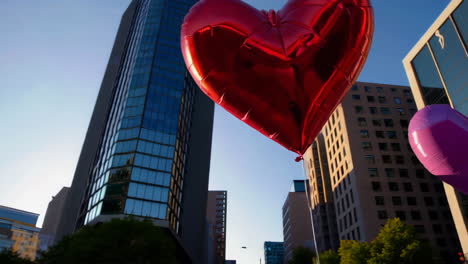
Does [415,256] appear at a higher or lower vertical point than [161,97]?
lower

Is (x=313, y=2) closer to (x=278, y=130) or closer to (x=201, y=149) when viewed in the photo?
(x=278, y=130)

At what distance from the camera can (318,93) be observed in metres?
8.68

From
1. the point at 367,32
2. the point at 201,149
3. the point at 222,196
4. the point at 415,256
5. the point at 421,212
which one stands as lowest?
the point at 415,256

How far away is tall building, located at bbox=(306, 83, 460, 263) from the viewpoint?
167 feet

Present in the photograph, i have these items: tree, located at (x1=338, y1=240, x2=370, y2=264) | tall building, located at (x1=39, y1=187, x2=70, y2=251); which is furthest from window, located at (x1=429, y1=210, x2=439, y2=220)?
tall building, located at (x1=39, y1=187, x2=70, y2=251)

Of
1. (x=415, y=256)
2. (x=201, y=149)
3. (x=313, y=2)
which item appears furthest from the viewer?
(x=201, y=149)

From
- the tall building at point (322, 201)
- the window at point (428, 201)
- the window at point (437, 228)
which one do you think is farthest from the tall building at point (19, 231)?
the window at point (437, 228)

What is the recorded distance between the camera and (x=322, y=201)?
7494 centimetres

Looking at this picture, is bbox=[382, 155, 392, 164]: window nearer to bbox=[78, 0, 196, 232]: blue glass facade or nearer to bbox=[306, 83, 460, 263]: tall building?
bbox=[306, 83, 460, 263]: tall building

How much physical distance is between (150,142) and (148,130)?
1.95 meters

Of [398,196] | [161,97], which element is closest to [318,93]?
[161,97]

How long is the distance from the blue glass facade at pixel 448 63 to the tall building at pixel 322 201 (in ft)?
100

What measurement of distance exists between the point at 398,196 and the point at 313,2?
53499mm

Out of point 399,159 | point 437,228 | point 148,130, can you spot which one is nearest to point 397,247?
point 437,228
